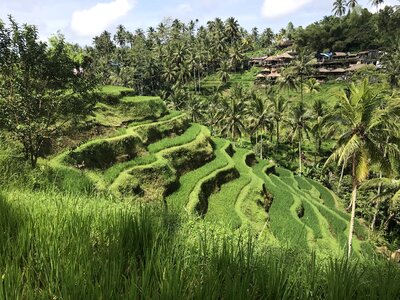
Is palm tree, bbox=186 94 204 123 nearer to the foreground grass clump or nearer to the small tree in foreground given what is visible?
the small tree in foreground

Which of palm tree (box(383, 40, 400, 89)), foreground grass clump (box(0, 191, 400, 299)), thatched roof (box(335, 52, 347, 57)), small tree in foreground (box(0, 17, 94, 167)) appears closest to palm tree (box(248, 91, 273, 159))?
palm tree (box(383, 40, 400, 89))

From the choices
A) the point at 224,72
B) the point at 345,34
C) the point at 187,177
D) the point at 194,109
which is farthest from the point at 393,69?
the point at 345,34

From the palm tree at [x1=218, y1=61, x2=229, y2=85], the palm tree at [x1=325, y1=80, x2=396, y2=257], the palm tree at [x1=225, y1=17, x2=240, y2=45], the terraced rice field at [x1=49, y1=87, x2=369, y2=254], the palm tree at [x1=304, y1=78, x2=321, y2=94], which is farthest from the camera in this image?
the palm tree at [x1=225, y1=17, x2=240, y2=45]

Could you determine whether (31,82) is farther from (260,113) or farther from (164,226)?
(260,113)

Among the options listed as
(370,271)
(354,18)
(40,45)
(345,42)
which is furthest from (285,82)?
(370,271)

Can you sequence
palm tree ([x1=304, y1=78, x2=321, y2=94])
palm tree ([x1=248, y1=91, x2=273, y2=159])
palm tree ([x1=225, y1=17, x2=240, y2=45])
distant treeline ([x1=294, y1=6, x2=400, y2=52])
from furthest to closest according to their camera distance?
palm tree ([x1=225, y1=17, x2=240, y2=45]), distant treeline ([x1=294, y1=6, x2=400, y2=52]), palm tree ([x1=304, y1=78, x2=321, y2=94]), palm tree ([x1=248, y1=91, x2=273, y2=159])

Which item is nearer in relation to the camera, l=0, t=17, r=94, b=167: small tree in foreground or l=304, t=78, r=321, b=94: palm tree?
l=0, t=17, r=94, b=167: small tree in foreground
